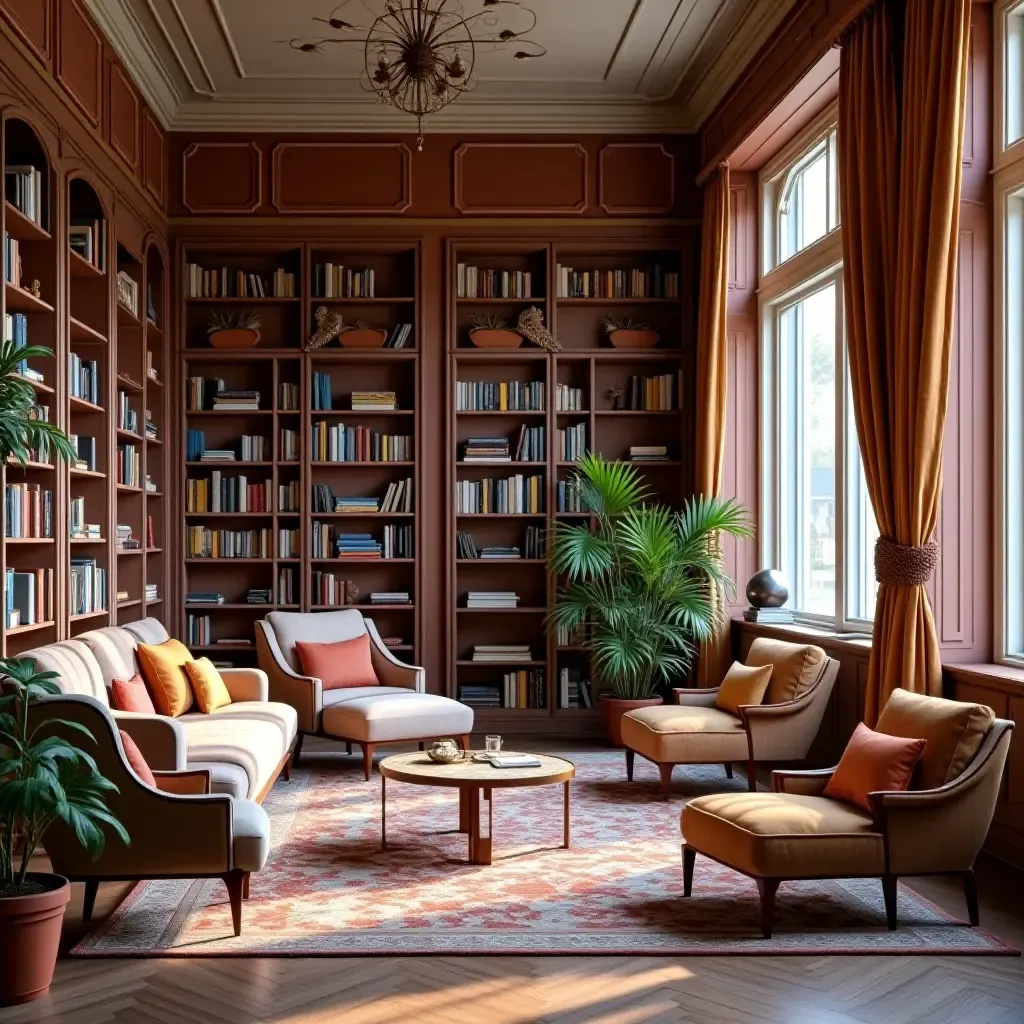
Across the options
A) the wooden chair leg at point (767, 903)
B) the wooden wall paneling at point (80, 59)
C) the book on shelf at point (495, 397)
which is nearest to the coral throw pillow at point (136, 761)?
the wooden chair leg at point (767, 903)

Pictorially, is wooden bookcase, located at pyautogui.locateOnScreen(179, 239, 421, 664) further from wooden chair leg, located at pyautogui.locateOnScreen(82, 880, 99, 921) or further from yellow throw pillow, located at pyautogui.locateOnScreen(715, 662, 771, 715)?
wooden chair leg, located at pyautogui.locateOnScreen(82, 880, 99, 921)

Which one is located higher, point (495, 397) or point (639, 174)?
point (639, 174)

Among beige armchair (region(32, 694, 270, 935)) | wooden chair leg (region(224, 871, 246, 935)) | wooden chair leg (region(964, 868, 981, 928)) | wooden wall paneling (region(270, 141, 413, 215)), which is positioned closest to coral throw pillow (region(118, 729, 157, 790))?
beige armchair (region(32, 694, 270, 935))

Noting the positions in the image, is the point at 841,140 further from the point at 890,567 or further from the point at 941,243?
the point at 890,567

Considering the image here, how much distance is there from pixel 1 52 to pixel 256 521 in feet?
13.5

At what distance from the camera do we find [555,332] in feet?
27.9

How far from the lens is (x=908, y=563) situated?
202 inches

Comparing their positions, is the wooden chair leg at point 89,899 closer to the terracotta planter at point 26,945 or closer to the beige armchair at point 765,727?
the terracotta planter at point 26,945

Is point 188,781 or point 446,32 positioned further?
point 446,32

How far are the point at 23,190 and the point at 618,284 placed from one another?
4344mm

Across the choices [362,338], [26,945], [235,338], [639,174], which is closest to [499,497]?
[362,338]

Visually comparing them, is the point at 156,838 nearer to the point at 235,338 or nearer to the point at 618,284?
the point at 235,338

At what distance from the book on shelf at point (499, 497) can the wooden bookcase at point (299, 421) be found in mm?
374

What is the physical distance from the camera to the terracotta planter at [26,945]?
3.42 m
